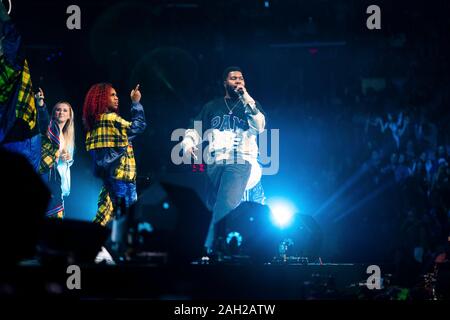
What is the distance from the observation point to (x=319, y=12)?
30.6 ft

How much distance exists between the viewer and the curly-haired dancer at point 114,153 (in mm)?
8102

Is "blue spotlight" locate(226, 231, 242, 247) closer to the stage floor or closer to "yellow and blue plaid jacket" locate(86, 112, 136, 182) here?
the stage floor

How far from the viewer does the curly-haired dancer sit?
8.10 m

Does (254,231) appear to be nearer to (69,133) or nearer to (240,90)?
(240,90)

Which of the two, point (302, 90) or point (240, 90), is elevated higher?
point (302, 90)

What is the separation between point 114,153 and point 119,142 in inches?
6.4

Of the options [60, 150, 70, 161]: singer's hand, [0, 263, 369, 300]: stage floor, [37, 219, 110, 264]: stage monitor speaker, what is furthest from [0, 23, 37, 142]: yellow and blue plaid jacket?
[37, 219, 110, 264]: stage monitor speaker

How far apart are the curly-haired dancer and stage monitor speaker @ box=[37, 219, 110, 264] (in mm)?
4854

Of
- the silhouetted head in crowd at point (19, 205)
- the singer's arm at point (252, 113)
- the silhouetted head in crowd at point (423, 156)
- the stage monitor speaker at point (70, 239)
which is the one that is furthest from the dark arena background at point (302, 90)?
the silhouetted head in crowd at point (19, 205)

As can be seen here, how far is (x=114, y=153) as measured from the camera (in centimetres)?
816

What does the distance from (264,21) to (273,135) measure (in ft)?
5.81

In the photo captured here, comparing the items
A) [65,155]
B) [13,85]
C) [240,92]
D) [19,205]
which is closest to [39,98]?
[65,155]
